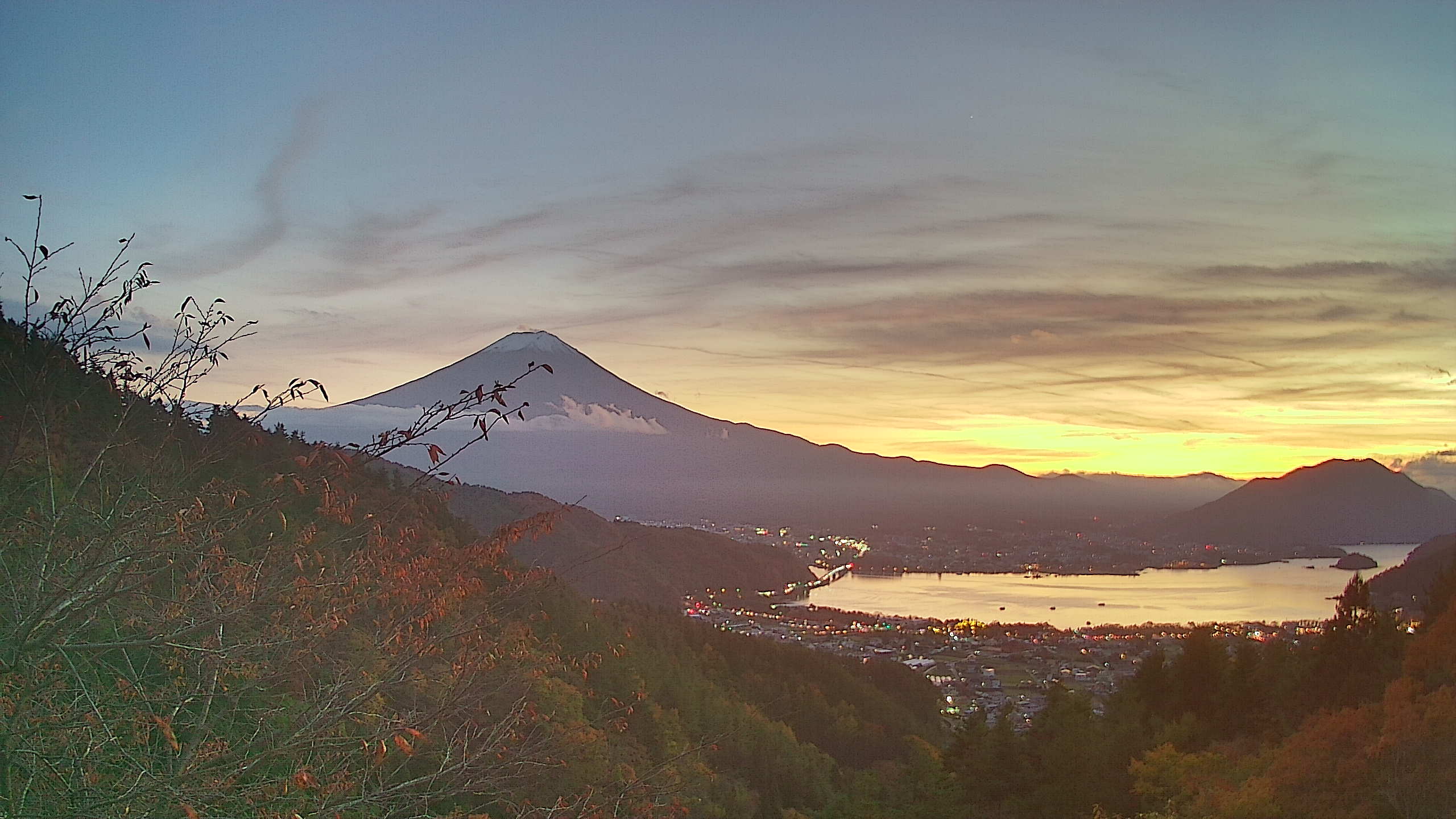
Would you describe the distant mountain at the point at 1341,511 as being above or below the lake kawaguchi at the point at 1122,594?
above

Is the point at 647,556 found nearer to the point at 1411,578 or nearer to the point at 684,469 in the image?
the point at 1411,578

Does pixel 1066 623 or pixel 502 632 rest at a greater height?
pixel 502 632

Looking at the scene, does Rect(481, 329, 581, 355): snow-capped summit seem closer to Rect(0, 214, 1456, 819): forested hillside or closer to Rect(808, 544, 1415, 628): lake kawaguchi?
Rect(808, 544, 1415, 628): lake kawaguchi

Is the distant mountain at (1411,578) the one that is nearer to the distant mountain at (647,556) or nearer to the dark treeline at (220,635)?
the distant mountain at (647,556)

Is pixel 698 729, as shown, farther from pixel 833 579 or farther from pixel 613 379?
pixel 613 379

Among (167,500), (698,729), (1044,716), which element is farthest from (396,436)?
(698,729)

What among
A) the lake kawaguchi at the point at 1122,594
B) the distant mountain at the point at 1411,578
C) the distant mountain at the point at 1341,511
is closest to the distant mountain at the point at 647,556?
the lake kawaguchi at the point at 1122,594
